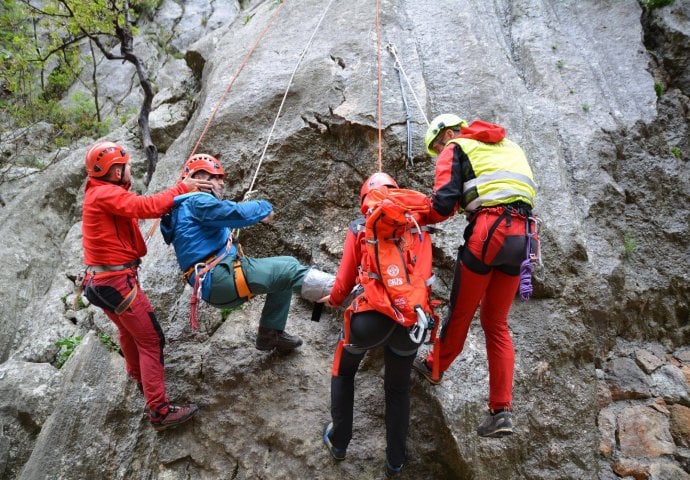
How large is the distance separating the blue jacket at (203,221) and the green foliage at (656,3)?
8689 mm

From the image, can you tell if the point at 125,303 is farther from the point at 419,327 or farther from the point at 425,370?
the point at 425,370

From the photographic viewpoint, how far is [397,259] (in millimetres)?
3449

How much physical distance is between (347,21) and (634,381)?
680 centimetres

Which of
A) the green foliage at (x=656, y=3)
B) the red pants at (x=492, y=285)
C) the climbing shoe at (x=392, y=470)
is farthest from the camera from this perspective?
the green foliage at (x=656, y=3)

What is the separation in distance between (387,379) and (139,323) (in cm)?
248

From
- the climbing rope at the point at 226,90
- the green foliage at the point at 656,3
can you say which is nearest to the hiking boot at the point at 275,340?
the climbing rope at the point at 226,90

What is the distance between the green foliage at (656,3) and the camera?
816 centimetres

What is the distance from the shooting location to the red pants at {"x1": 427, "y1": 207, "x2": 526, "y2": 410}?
3.62m

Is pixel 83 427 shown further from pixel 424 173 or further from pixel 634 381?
pixel 634 381

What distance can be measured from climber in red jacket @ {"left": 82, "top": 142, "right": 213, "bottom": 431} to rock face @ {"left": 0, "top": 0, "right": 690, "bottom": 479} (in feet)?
2.27

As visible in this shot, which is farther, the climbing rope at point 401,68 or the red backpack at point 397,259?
the climbing rope at point 401,68

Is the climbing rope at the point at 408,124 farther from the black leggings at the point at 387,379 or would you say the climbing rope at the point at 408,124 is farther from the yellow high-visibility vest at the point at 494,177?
the black leggings at the point at 387,379

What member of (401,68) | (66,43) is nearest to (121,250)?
(401,68)

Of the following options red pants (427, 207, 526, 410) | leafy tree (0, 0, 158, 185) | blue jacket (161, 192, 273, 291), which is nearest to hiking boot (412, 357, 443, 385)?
red pants (427, 207, 526, 410)
